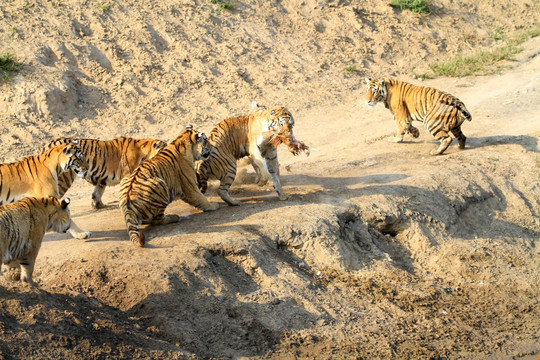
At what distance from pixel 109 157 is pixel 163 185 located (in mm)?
1308

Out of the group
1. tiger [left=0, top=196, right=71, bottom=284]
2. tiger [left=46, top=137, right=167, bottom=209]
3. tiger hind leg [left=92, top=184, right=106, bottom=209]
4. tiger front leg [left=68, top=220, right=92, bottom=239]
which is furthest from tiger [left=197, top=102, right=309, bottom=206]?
tiger [left=0, top=196, right=71, bottom=284]

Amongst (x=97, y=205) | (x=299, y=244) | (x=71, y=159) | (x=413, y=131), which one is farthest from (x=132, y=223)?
(x=413, y=131)

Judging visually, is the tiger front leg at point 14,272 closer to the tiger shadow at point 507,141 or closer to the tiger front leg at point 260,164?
the tiger front leg at point 260,164

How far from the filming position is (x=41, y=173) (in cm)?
716

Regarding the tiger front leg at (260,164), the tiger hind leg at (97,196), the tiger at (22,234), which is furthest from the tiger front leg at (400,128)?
the tiger at (22,234)

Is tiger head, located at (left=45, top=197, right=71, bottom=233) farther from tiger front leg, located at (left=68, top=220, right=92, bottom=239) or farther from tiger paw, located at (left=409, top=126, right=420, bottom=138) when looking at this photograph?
tiger paw, located at (left=409, top=126, right=420, bottom=138)

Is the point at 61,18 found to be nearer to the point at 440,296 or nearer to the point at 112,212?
the point at 112,212

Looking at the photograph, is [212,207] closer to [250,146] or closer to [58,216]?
[250,146]

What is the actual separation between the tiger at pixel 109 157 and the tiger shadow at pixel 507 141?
565 cm

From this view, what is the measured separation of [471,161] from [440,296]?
137 inches

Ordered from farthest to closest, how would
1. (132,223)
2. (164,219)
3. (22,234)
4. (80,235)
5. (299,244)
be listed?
(164,219) < (299,244) < (80,235) < (132,223) < (22,234)

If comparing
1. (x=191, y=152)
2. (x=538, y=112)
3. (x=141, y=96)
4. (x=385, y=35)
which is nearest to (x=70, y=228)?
(x=191, y=152)

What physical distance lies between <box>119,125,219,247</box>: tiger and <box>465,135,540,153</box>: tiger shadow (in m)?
5.28

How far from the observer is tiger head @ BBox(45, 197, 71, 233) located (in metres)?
6.32
